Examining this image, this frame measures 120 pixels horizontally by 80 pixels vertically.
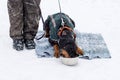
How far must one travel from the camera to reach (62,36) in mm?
3609

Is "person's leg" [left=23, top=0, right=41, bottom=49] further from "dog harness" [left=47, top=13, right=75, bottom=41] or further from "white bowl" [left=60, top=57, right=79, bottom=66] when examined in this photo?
"white bowl" [left=60, top=57, right=79, bottom=66]

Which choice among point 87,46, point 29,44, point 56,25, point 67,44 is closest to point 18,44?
point 29,44

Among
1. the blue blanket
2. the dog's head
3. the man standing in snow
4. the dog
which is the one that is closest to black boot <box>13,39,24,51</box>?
the man standing in snow

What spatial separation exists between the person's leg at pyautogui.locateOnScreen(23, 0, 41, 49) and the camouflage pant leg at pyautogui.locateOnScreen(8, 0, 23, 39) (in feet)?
0.20

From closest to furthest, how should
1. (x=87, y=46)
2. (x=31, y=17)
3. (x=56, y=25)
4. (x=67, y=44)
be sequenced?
(x=67, y=44)
(x=56, y=25)
(x=31, y=17)
(x=87, y=46)

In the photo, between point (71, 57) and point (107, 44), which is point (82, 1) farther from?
point (71, 57)

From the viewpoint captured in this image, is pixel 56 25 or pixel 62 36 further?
pixel 56 25

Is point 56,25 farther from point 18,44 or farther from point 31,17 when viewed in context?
point 18,44

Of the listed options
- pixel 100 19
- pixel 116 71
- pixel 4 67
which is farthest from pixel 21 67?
pixel 100 19

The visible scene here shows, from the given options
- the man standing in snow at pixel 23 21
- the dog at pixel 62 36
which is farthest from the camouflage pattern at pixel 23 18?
the dog at pixel 62 36

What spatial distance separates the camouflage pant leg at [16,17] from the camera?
3.71 meters

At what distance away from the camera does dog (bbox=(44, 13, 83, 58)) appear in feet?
11.6

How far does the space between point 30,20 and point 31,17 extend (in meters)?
0.03

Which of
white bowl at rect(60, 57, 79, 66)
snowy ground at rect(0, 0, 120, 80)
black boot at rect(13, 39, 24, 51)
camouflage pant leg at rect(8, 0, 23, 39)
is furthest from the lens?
black boot at rect(13, 39, 24, 51)
